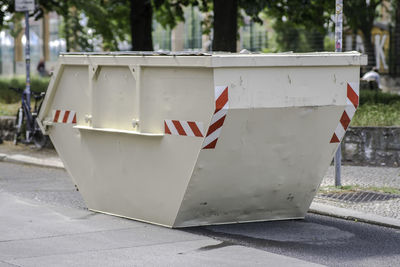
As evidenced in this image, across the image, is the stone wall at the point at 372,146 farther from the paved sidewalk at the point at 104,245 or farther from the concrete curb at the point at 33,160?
the paved sidewalk at the point at 104,245

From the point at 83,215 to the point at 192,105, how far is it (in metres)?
2.11

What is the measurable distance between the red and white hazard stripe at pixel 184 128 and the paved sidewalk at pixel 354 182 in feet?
7.31

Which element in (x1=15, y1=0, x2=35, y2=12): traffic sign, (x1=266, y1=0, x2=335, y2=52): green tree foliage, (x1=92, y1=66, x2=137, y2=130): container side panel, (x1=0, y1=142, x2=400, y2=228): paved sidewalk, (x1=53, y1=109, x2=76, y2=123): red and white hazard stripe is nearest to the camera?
(x1=92, y1=66, x2=137, y2=130): container side panel

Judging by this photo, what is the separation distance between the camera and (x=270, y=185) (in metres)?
8.67

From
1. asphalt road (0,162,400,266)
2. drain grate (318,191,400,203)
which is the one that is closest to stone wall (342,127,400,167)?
drain grate (318,191,400,203)

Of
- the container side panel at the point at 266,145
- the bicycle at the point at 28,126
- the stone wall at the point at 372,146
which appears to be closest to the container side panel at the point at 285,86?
the container side panel at the point at 266,145

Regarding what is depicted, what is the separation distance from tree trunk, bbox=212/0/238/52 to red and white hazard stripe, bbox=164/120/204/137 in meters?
10.4

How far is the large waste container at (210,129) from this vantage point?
7992 mm

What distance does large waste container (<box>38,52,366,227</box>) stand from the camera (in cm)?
799

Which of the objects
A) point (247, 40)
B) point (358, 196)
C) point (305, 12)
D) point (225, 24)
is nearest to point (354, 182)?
point (358, 196)

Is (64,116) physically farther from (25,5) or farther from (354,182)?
(25,5)

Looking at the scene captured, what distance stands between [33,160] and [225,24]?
5887 mm

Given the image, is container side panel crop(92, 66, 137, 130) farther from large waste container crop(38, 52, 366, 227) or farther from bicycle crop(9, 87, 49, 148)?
bicycle crop(9, 87, 49, 148)

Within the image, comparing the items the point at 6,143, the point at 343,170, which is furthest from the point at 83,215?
the point at 6,143
